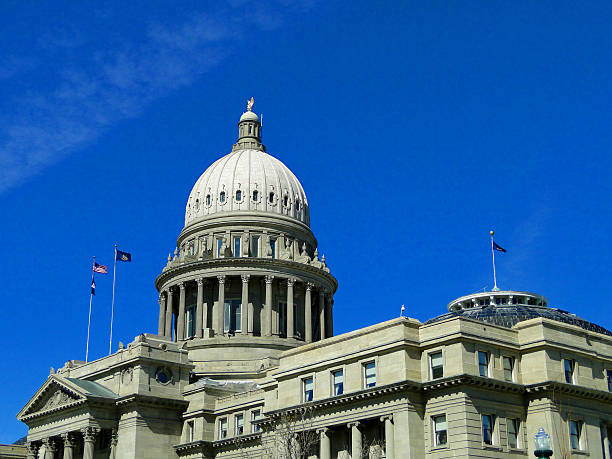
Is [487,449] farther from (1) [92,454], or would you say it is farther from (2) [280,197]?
(2) [280,197]

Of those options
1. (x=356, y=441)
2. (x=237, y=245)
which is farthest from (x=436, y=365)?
(x=237, y=245)

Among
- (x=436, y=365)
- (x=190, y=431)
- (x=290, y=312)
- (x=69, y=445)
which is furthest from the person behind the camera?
(x=290, y=312)

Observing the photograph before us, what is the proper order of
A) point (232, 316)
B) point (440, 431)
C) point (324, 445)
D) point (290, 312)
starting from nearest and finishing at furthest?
point (440, 431) < point (324, 445) < point (290, 312) < point (232, 316)

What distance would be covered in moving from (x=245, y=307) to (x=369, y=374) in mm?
36744

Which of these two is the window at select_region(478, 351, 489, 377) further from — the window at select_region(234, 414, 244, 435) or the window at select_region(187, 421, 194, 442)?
the window at select_region(187, 421, 194, 442)

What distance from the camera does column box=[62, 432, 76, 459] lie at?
82.5m

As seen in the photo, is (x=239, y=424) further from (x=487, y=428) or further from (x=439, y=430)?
(x=487, y=428)

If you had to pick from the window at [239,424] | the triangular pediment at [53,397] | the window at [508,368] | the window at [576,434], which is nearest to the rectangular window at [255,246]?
the triangular pediment at [53,397]

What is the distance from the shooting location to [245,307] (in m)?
97.6

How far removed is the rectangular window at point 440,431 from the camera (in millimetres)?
57784

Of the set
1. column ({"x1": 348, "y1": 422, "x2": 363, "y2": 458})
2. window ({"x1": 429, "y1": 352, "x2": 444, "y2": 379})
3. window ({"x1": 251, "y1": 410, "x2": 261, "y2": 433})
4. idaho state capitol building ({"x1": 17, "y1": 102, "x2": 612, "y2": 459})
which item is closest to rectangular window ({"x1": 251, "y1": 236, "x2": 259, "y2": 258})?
idaho state capitol building ({"x1": 17, "y1": 102, "x2": 612, "y2": 459})

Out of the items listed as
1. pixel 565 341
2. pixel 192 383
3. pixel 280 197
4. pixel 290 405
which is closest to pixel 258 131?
pixel 280 197

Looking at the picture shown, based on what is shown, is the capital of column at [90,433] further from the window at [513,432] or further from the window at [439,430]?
the window at [513,432]

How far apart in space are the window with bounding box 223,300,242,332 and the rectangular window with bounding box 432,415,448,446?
43175 millimetres
